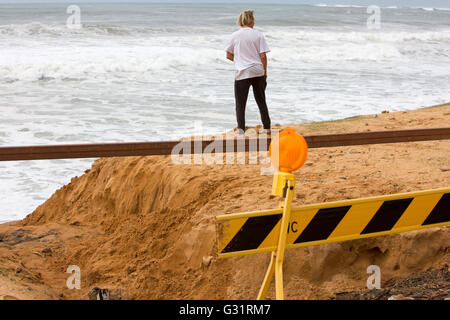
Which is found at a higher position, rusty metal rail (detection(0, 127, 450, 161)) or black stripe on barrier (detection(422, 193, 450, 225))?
rusty metal rail (detection(0, 127, 450, 161))

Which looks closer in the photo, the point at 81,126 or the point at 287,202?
the point at 287,202

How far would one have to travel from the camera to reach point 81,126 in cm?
1091

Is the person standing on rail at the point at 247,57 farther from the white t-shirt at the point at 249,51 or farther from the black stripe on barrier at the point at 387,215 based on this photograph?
the black stripe on barrier at the point at 387,215

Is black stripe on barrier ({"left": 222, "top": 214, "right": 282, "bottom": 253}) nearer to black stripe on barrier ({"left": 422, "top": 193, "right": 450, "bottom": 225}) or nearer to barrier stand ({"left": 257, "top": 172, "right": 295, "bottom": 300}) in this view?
Answer: barrier stand ({"left": 257, "top": 172, "right": 295, "bottom": 300})

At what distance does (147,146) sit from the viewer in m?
4.39

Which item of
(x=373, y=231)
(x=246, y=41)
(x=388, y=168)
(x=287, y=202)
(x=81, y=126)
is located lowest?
(x=81, y=126)

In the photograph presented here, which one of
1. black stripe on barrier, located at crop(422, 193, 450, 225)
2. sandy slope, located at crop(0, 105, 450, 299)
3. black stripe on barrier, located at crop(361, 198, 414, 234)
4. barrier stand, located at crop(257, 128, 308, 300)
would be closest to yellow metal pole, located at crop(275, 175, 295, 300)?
barrier stand, located at crop(257, 128, 308, 300)

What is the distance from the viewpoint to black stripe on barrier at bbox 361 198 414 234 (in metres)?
3.01

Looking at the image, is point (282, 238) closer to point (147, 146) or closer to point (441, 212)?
point (441, 212)

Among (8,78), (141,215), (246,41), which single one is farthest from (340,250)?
(8,78)

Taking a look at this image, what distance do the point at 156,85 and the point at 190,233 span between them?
12.2 m

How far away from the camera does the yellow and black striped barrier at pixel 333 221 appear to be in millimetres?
2664

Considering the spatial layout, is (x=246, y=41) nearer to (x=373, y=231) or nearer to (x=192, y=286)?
(x=192, y=286)

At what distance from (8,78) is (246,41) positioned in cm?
1289
